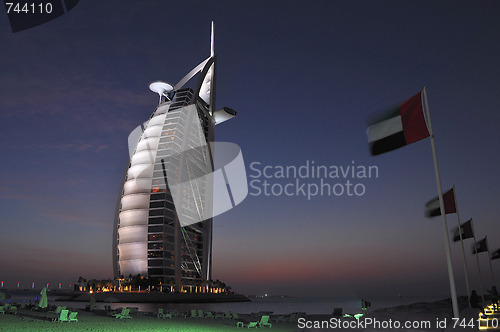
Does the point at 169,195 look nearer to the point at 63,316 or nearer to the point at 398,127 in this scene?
the point at 63,316

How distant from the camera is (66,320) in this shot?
21.7 metres

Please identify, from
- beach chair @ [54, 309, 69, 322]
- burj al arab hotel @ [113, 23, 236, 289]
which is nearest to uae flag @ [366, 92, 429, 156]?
beach chair @ [54, 309, 69, 322]

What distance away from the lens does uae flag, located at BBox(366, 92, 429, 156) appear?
1298 cm

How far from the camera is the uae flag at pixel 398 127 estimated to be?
1298cm

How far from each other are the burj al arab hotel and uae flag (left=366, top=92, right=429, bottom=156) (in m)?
102

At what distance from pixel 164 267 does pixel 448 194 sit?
324 ft

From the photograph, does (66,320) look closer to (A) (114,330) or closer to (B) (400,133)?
(A) (114,330)

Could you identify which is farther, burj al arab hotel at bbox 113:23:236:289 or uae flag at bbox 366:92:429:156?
burj al arab hotel at bbox 113:23:236:289

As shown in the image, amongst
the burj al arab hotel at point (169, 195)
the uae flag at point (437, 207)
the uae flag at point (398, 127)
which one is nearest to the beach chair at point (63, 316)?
the uae flag at point (398, 127)

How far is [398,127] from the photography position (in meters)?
13.3

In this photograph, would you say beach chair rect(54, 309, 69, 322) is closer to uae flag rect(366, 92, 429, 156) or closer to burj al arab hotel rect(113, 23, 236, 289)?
uae flag rect(366, 92, 429, 156)

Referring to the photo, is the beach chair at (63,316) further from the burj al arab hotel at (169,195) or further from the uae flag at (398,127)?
the burj al arab hotel at (169,195)

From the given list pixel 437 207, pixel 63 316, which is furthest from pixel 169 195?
pixel 437 207

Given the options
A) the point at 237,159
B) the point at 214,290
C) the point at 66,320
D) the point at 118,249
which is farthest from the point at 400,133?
the point at 237,159
